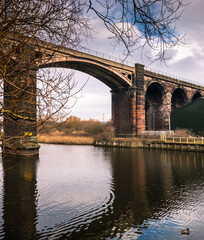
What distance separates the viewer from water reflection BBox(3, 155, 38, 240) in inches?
235

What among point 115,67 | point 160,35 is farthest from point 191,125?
point 160,35

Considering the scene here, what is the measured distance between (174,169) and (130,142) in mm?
15398

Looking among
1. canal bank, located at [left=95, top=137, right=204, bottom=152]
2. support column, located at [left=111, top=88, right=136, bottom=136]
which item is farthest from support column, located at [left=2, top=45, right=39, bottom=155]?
support column, located at [left=111, top=88, right=136, bottom=136]

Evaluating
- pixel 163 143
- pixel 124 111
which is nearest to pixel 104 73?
pixel 124 111

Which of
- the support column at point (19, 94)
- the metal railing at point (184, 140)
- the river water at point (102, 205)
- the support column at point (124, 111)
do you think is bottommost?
the river water at point (102, 205)

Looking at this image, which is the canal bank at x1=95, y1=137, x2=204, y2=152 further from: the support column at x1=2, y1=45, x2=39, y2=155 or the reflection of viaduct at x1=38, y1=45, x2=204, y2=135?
the support column at x1=2, y1=45, x2=39, y2=155

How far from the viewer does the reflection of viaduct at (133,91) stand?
1155 inches

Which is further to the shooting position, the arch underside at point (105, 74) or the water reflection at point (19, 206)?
the arch underside at point (105, 74)

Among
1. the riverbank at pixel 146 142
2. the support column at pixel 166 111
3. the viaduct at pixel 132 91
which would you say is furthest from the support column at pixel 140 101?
the support column at pixel 166 111

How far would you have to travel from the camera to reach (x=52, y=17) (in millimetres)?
3029

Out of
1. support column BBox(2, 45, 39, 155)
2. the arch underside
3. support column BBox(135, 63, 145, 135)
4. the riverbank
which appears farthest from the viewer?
support column BBox(135, 63, 145, 135)

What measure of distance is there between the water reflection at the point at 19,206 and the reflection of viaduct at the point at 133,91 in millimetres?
15672

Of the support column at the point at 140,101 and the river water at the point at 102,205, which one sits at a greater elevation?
the support column at the point at 140,101

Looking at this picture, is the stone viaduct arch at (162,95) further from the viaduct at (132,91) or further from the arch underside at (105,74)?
the arch underside at (105,74)
